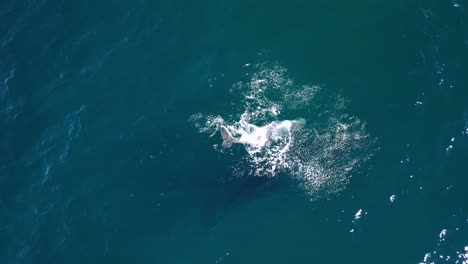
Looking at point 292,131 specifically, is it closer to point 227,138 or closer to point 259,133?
point 259,133

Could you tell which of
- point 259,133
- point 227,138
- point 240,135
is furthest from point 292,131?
point 227,138

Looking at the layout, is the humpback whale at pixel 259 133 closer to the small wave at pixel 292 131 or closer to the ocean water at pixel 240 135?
the small wave at pixel 292 131

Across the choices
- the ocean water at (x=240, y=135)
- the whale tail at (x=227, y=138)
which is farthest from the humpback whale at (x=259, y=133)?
the ocean water at (x=240, y=135)

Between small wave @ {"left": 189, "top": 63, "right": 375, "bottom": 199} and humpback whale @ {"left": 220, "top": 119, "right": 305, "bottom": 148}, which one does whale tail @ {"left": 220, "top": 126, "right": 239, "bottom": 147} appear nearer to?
humpback whale @ {"left": 220, "top": 119, "right": 305, "bottom": 148}

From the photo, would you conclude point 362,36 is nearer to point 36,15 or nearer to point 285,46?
point 285,46

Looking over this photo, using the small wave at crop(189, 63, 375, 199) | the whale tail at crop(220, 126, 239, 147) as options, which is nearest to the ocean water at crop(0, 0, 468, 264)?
the small wave at crop(189, 63, 375, 199)
